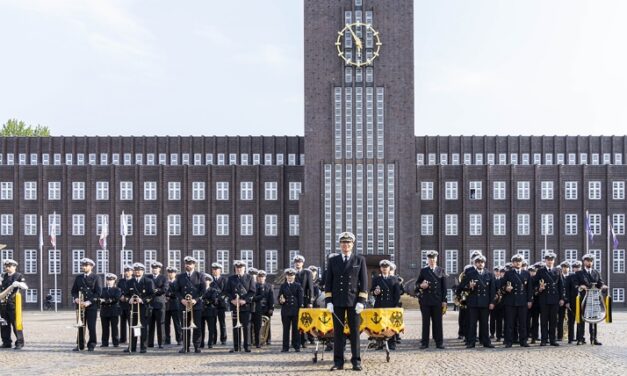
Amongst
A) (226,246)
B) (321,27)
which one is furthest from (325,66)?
(226,246)

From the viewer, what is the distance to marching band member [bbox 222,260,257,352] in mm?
24906

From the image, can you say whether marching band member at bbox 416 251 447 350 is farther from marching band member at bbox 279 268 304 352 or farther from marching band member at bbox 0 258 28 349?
marching band member at bbox 0 258 28 349

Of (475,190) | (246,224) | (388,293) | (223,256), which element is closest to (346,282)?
(388,293)

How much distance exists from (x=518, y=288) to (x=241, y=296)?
733 centimetres

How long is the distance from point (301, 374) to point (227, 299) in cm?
699

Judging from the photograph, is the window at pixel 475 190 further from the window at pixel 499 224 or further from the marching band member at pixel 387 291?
the marching band member at pixel 387 291

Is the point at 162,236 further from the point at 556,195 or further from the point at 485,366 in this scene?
the point at 485,366

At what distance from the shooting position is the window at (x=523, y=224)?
75.9 m

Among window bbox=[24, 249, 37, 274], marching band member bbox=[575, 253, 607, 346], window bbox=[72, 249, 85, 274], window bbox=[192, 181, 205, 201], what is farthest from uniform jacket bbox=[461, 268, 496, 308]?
window bbox=[24, 249, 37, 274]

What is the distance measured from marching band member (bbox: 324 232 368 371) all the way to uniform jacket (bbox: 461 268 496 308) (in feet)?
22.2

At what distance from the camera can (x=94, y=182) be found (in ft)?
252

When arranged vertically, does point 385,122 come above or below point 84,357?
above

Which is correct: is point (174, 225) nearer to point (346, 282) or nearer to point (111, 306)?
point (111, 306)

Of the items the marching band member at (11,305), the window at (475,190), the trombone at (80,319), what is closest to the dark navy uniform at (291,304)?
the trombone at (80,319)
